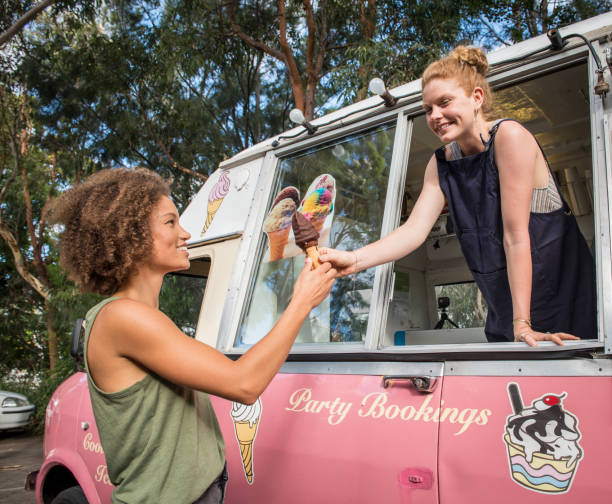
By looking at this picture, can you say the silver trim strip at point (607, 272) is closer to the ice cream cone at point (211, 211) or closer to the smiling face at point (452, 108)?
the smiling face at point (452, 108)

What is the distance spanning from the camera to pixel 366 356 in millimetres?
2055

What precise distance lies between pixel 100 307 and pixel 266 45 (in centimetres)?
1085

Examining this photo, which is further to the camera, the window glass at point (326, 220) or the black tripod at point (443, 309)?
the black tripod at point (443, 309)

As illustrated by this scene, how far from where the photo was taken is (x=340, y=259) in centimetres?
192

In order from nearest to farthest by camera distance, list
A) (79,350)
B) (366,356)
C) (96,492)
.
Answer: (366,356) < (96,492) < (79,350)

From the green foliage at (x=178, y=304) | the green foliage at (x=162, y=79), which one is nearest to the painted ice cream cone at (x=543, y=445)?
the green foliage at (x=178, y=304)

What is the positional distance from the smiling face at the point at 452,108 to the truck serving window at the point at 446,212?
0.44 metres

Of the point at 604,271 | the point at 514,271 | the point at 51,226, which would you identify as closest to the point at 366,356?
the point at 514,271

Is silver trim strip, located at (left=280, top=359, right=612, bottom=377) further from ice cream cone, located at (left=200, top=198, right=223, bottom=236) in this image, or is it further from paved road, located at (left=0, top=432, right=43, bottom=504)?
paved road, located at (left=0, top=432, right=43, bottom=504)

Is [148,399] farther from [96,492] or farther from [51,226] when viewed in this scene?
[96,492]

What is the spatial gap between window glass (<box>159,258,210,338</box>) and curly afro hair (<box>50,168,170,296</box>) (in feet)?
8.95

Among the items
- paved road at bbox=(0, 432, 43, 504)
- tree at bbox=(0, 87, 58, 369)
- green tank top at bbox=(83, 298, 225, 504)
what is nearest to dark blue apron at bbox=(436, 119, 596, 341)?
green tank top at bbox=(83, 298, 225, 504)

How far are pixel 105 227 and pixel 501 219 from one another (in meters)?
1.54

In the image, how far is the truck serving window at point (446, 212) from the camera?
2971mm
